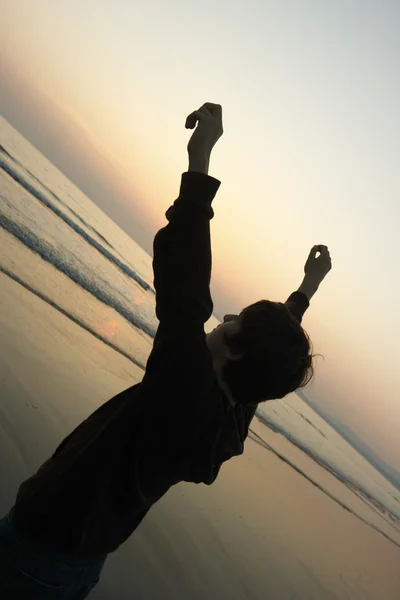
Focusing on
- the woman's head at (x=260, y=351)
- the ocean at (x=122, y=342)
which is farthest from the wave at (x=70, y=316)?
the woman's head at (x=260, y=351)

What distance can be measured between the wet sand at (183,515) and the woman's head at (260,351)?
320cm

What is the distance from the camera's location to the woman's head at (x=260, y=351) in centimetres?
142

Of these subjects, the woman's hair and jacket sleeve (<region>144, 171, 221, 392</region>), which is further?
the woman's hair

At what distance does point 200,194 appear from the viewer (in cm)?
131

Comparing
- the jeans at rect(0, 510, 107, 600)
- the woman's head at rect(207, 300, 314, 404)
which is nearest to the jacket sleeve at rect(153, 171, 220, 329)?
the woman's head at rect(207, 300, 314, 404)

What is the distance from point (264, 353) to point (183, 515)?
16.9ft

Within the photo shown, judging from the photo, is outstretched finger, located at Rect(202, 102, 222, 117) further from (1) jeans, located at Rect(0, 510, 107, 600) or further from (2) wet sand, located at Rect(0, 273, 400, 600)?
(2) wet sand, located at Rect(0, 273, 400, 600)

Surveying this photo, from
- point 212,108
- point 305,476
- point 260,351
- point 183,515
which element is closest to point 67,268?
point 305,476

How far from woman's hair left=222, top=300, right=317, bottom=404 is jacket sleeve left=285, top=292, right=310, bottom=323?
935 mm

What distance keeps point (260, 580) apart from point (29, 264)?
973 centimetres

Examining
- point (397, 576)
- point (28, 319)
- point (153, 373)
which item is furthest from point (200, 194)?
point (397, 576)

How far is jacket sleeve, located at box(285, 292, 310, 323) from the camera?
8.01ft

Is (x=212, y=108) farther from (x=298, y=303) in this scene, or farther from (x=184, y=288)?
(x=298, y=303)

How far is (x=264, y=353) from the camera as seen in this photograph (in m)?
1.42
